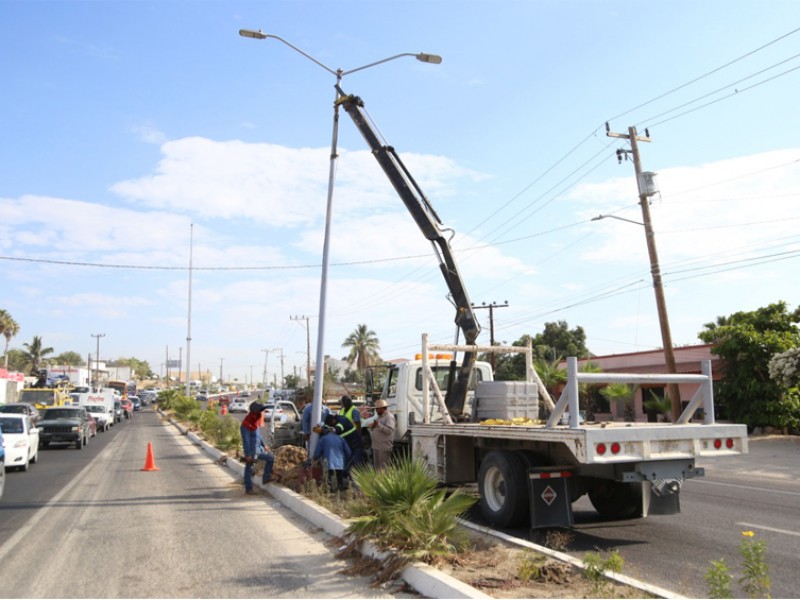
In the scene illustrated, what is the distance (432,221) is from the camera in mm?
13453

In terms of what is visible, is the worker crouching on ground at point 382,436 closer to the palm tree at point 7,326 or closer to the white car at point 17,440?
the white car at point 17,440

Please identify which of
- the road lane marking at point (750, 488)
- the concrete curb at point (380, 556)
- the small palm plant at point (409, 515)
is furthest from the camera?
the road lane marking at point (750, 488)

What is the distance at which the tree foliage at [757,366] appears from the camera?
25047 millimetres

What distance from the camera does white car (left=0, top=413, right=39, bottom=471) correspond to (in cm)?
1670

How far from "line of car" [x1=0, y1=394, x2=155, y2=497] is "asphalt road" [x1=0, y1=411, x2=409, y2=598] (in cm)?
188

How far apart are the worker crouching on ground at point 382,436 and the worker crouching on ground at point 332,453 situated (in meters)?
0.57

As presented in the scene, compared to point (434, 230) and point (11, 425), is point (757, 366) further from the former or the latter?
point (11, 425)

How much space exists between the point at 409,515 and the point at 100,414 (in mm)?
34992

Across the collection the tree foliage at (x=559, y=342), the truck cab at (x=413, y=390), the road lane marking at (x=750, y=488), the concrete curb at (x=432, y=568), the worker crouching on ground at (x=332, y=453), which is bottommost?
the road lane marking at (x=750, y=488)

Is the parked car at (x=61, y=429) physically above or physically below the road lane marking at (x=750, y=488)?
above

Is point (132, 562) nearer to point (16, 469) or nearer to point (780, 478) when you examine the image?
point (16, 469)

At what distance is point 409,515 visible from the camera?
709 centimetres

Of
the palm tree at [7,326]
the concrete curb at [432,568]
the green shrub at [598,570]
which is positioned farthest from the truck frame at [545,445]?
the palm tree at [7,326]

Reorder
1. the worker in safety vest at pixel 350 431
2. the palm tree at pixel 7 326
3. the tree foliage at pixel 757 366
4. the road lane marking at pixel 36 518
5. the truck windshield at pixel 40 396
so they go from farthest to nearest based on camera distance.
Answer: the palm tree at pixel 7 326 < the truck windshield at pixel 40 396 < the tree foliage at pixel 757 366 < the worker in safety vest at pixel 350 431 < the road lane marking at pixel 36 518
